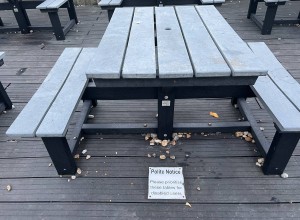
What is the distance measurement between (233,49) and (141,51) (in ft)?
2.06

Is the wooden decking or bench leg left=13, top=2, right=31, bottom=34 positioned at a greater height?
bench leg left=13, top=2, right=31, bottom=34

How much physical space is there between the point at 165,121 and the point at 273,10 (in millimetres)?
3019

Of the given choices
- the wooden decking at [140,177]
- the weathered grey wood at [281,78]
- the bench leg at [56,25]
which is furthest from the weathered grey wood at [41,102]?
the bench leg at [56,25]

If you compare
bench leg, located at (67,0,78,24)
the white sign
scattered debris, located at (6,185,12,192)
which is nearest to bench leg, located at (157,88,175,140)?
the white sign

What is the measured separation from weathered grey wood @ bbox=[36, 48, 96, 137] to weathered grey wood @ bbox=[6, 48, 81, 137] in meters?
0.04

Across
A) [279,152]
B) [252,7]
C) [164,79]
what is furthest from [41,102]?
[252,7]

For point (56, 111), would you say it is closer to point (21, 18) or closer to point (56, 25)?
point (56, 25)

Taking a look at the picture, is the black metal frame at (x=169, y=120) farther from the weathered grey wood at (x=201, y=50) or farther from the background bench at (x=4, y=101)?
the background bench at (x=4, y=101)

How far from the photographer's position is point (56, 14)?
4.05 meters

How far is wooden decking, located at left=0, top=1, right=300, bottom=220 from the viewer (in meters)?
1.81

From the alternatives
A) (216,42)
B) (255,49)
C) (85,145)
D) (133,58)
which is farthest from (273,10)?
(85,145)

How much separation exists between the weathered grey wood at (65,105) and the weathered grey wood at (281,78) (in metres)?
1.47

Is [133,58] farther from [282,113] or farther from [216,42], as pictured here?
[282,113]

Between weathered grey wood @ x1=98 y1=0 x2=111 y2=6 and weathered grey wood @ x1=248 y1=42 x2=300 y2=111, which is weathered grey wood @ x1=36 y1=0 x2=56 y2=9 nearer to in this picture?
weathered grey wood @ x1=98 y1=0 x2=111 y2=6
